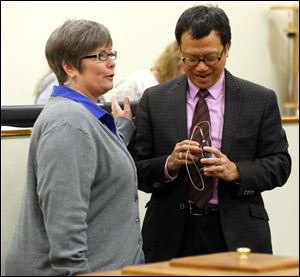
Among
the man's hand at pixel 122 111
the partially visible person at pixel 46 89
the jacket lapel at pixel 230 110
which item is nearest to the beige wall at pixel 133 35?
the partially visible person at pixel 46 89

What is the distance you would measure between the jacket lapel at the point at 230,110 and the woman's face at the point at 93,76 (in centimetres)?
51

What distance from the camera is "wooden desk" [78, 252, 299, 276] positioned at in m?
2.09

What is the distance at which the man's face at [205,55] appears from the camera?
3080mm

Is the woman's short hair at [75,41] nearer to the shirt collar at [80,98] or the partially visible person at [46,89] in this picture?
the shirt collar at [80,98]

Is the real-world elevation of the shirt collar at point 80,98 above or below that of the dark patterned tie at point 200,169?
above

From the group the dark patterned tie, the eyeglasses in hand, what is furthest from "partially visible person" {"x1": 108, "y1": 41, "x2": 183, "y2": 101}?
the eyeglasses in hand

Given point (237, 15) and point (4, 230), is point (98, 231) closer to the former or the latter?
point (4, 230)

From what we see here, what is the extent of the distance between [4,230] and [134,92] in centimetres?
250

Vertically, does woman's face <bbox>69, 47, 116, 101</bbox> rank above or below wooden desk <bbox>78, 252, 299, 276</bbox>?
above

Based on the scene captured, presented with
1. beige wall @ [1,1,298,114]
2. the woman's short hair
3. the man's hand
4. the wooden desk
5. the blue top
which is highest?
the woman's short hair

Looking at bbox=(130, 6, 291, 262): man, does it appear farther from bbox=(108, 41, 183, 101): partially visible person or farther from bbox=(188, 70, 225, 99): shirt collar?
bbox=(108, 41, 183, 101): partially visible person

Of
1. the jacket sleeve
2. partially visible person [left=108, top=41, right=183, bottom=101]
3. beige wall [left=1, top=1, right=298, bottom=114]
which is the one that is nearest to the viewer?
the jacket sleeve

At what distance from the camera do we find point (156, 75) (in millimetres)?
5934

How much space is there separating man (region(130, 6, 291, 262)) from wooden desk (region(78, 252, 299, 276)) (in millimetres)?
831
